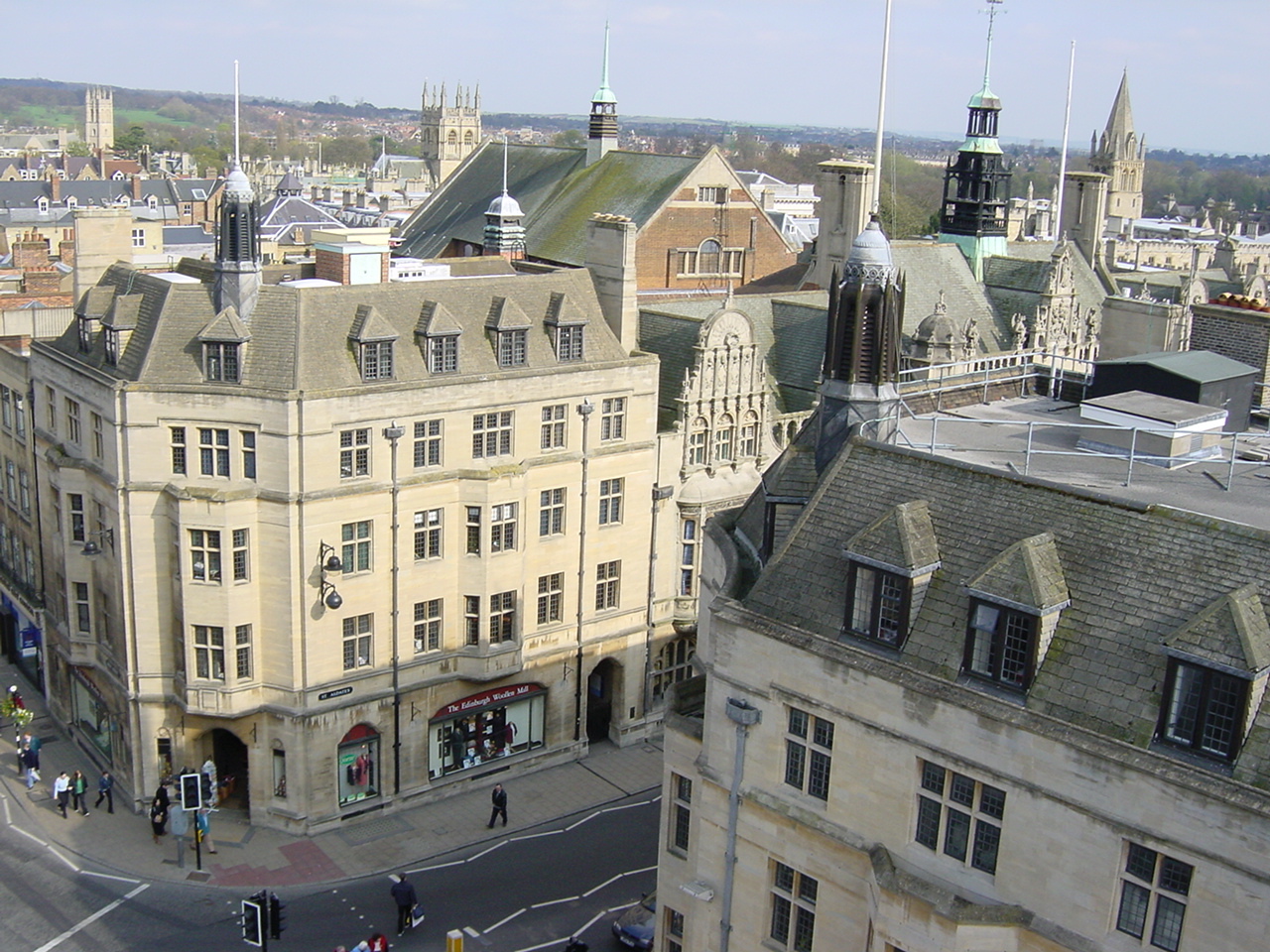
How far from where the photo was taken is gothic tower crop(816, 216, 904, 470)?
84.4ft

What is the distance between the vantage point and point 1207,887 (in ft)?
61.0

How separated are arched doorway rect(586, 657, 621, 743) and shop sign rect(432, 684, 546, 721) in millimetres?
3576

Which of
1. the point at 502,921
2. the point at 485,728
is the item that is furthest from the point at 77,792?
the point at 502,921

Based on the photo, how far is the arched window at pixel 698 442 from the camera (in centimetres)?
4625

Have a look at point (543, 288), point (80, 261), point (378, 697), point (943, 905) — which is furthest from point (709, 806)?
point (80, 261)

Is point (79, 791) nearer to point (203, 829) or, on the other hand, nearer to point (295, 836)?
point (203, 829)

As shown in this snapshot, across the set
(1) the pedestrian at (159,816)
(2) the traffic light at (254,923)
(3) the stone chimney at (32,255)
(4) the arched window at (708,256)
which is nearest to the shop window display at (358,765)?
(1) the pedestrian at (159,816)

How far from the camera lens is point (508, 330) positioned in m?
41.4

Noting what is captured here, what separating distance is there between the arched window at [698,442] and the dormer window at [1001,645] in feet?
83.6

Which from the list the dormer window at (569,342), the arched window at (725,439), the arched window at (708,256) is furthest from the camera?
the arched window at (708,256)

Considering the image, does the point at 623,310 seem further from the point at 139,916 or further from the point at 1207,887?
the point at 1207,887

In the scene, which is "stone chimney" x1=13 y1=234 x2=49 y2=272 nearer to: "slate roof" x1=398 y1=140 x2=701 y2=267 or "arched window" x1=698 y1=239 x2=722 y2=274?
"slate roof" x1=398 y1=140 x2=701 y2=267

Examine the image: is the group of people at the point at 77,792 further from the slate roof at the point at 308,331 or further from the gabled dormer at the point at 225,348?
the gabled dormer at the point at 225,348

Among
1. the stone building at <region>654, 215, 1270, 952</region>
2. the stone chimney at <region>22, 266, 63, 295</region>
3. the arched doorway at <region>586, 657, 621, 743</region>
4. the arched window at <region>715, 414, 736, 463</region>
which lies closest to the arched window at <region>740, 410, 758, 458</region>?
the arched window at <region>715, 414, 736, 463</region>
